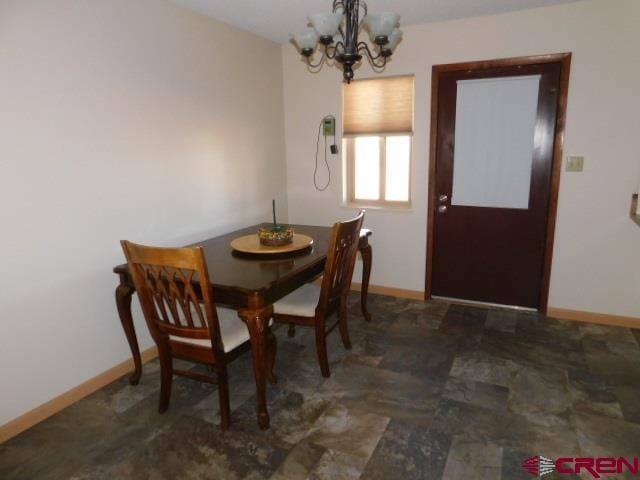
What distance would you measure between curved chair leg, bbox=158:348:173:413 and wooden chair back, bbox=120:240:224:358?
0.28 feet

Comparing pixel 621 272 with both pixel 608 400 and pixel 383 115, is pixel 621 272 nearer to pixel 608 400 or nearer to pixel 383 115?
pixel 608 400

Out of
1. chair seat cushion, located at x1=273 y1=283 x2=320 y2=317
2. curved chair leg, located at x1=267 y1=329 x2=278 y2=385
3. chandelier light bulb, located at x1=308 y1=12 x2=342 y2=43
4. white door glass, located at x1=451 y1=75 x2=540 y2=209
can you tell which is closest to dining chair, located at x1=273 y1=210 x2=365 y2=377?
chair seat cushion, located at x1=273 y1=283 x2=320 y2=317

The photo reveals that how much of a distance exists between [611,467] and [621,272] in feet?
5.80

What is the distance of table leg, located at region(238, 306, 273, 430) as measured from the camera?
188cm

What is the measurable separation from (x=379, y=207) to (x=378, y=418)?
2.11m

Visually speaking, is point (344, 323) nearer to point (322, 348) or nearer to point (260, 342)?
point (322, 348)

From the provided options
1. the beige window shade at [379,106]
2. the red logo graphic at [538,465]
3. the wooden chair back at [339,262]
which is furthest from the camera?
the beige window shade at [379,106]

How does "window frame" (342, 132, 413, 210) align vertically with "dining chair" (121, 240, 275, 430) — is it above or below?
above

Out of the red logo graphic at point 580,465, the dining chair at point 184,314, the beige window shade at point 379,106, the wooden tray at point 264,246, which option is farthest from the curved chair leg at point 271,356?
the beige window shade at point 379,106

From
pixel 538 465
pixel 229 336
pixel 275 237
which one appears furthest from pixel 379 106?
pixel 538 465

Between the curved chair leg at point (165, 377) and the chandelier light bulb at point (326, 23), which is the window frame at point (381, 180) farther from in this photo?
the curved chair leg at point (165, 377)

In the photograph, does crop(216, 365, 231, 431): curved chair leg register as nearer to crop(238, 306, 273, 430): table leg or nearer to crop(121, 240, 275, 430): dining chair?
crop(121, 240, 275, 430): dining chair

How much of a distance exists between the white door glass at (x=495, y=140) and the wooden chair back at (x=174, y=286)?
239 cm

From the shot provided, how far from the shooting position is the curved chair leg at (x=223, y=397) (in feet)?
6.51
